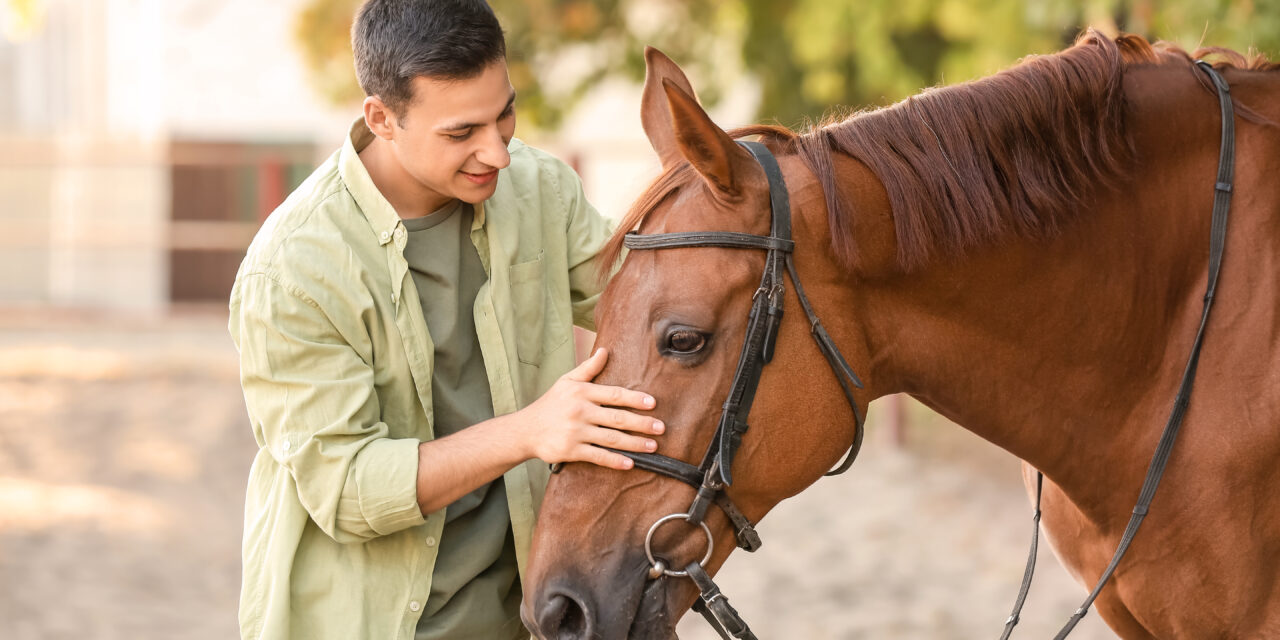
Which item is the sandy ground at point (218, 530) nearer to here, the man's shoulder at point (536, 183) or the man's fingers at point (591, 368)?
the man's shoulder at point (536, 183)

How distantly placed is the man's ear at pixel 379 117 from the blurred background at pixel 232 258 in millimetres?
517

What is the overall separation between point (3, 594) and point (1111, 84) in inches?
213

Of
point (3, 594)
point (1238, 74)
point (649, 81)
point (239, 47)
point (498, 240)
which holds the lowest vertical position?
point (3, 594)

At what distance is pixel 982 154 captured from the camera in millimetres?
2031

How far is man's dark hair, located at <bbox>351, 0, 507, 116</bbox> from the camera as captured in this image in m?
2.01

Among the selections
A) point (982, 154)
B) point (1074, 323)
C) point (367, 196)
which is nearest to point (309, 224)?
point (367, 196)

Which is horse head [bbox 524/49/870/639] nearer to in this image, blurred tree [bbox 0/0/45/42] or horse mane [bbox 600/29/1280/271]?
horse mane [bbox 600/29/1280/271]

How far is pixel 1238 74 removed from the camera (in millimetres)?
2195

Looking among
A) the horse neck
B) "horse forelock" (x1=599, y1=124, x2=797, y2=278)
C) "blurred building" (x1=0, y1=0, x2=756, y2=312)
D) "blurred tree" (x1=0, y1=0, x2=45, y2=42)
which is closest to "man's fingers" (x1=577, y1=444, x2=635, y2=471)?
"horse forelock" (x1=599, y1=124, x2=797, y2=278)

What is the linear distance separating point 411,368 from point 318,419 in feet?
0.63

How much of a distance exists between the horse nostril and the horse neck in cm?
64

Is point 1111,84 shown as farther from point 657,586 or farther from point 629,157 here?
point 629,157

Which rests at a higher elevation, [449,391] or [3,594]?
[449,391]

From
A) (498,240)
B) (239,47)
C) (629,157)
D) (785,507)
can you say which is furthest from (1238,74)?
(239,47)
